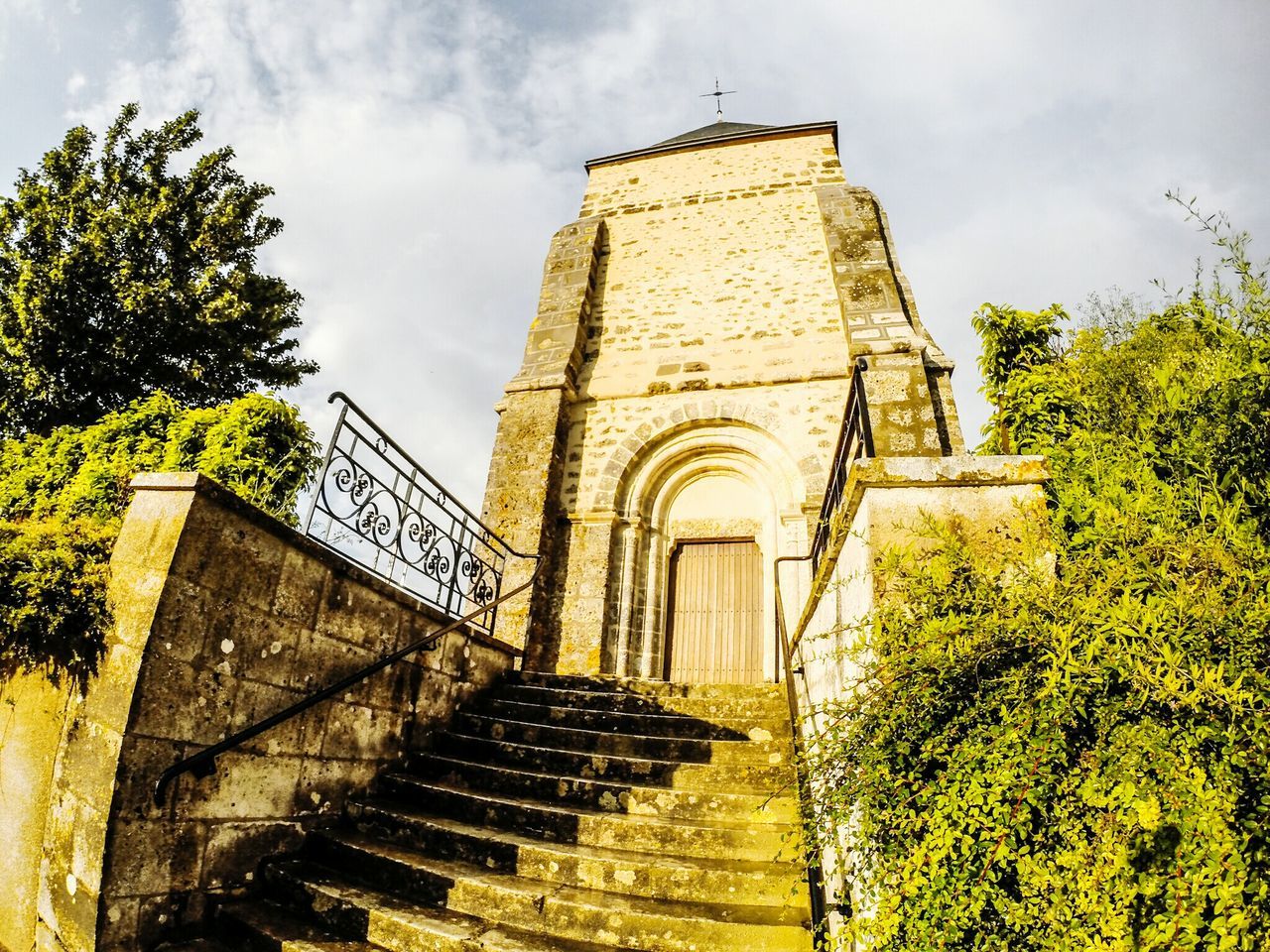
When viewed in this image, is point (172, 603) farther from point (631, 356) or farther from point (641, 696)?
point (631, 356)

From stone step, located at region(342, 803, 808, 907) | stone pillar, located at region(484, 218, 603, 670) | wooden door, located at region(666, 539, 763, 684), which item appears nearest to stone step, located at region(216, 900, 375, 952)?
stone step, located at region(342, 803, 808, 907)

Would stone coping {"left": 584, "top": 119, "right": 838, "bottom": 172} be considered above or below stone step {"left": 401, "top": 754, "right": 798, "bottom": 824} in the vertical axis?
above

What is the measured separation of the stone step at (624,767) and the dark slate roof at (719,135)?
32.6ft

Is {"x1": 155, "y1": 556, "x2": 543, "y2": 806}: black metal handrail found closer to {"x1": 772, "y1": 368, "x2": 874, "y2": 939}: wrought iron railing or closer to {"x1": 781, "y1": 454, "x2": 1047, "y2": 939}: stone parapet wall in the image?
{"x1": 772, "y1": 368, "x2": 874, "y2": 939}: wrought iron railing

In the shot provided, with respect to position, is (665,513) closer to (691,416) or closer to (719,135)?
(691,416)

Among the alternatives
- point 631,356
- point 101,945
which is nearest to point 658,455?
point 631,356

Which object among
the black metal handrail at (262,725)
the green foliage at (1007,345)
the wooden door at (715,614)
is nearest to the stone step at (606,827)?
the black metal handrail at (262,725)

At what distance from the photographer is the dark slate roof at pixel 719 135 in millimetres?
10031

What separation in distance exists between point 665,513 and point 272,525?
17.1 ft

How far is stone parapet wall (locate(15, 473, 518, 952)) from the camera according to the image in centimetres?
251

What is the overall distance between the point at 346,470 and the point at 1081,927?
382 cm

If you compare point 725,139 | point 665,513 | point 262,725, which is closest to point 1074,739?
point 262,725

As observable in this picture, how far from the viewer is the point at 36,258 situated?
30.8ft

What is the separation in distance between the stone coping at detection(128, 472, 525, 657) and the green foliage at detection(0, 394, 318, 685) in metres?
0.42
